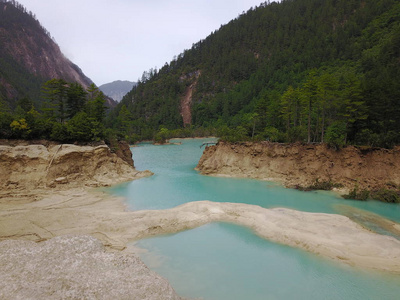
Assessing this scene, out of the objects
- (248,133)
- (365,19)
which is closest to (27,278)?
(248,133)

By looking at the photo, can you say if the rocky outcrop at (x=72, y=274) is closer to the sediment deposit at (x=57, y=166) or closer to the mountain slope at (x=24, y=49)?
the sediment deposit at (x=57, y=166)

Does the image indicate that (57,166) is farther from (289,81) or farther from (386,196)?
(289,81)

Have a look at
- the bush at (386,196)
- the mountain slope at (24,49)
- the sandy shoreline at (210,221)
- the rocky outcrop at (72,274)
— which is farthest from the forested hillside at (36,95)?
the bush at (386,196)

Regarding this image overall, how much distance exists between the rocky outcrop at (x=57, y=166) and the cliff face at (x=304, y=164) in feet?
42.6

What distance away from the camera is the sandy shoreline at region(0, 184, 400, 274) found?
10484 mm

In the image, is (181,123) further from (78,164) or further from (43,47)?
(43,47)

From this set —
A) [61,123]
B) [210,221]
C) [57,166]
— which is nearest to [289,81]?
[61,123]

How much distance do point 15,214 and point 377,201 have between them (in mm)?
26981

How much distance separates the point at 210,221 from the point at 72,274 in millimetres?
8836

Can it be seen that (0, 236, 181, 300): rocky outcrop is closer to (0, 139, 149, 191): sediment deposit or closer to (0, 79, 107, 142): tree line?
(0, 139, 149, 191): sediment deposit

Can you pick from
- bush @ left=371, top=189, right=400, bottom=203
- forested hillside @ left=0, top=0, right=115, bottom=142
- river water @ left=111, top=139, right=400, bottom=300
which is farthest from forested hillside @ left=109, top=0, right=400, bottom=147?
forested hillside @ left=0, top=0, right=115, bottom=142

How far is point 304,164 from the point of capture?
Answer: 2678 centimetres

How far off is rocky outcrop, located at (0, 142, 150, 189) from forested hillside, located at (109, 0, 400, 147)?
59.8 feet

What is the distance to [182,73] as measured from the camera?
528 ft
